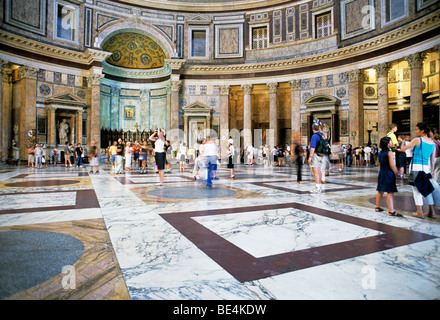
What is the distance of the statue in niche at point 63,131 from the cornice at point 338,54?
1100 centimetres

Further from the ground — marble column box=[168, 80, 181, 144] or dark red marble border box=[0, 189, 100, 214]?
marble column box=[168, 80, 181, 144]

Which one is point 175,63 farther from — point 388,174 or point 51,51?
point 388,174

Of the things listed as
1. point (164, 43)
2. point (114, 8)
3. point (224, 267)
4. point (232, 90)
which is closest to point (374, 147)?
point (232, 90)

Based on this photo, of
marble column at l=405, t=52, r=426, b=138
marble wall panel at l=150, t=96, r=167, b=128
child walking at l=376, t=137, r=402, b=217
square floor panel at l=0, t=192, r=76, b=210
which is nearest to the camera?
child walking at l=376, t=137, r=402, b=217

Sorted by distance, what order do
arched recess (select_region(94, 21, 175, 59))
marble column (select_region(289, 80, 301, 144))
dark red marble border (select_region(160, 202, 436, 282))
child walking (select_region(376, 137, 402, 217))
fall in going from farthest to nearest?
1. marble column (select_region(289, 80, 301, 144))
2. arched recess (select_region(94, 21, 175, 59))
3. child walking (select_region(376, 137, 402, 217))
4. dark red marble border (select_region(160, 202, 436, 282))

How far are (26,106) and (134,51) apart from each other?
37.0 feet

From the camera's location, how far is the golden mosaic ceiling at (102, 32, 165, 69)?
2479 cm

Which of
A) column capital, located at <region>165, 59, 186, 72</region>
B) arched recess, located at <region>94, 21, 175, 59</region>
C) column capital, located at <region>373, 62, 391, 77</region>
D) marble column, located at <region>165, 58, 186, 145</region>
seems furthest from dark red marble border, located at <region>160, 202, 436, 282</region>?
arched recess, located at <region>94, 21, 175, 59</region>

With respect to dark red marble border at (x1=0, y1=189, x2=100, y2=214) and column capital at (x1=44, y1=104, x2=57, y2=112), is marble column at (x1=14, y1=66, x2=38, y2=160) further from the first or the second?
dark red marble border at (x1=0, y1=189, x2=100, y2=214)

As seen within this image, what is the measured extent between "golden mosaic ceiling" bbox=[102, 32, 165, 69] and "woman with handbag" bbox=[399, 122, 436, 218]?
25.7 m

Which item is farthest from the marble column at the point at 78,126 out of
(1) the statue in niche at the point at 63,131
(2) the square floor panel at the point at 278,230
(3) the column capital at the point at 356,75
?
(3) the column capital at the point at 356,75

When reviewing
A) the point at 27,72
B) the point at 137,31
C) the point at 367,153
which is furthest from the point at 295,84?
the point at 27,72

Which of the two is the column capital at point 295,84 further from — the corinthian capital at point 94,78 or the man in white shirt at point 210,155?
the man in white shirt at point 210,155
